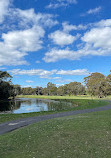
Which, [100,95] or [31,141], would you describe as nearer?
[31,141]

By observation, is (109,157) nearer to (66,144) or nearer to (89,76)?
(66,144)

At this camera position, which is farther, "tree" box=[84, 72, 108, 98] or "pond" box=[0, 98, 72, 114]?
"tree" box=[84, 72, 108, 98]

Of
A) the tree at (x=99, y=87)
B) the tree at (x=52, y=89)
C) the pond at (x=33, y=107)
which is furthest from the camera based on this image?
the tree at (x=52, y=89)

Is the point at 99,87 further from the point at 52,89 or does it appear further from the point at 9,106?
the point at 52,89

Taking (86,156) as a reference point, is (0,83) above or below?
above

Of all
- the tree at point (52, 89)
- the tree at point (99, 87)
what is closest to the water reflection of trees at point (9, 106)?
the tree at point (99, 87)

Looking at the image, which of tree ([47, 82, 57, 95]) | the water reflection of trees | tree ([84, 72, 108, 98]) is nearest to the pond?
the water reflection of trees

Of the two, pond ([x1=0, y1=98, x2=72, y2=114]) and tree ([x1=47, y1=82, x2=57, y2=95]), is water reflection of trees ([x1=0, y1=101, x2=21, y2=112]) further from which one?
tree ([x1=47, y1=82, x2=57, y2=95])

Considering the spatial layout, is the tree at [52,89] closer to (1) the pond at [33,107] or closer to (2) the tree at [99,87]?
(2) the tree at [99,87]

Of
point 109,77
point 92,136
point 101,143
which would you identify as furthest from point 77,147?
point 109,77

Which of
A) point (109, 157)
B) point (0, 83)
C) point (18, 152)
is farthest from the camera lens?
point (0, 83)

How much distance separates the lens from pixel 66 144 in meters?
6.85

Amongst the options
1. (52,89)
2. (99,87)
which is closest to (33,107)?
(99,87)

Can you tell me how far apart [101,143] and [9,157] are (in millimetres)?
4135
